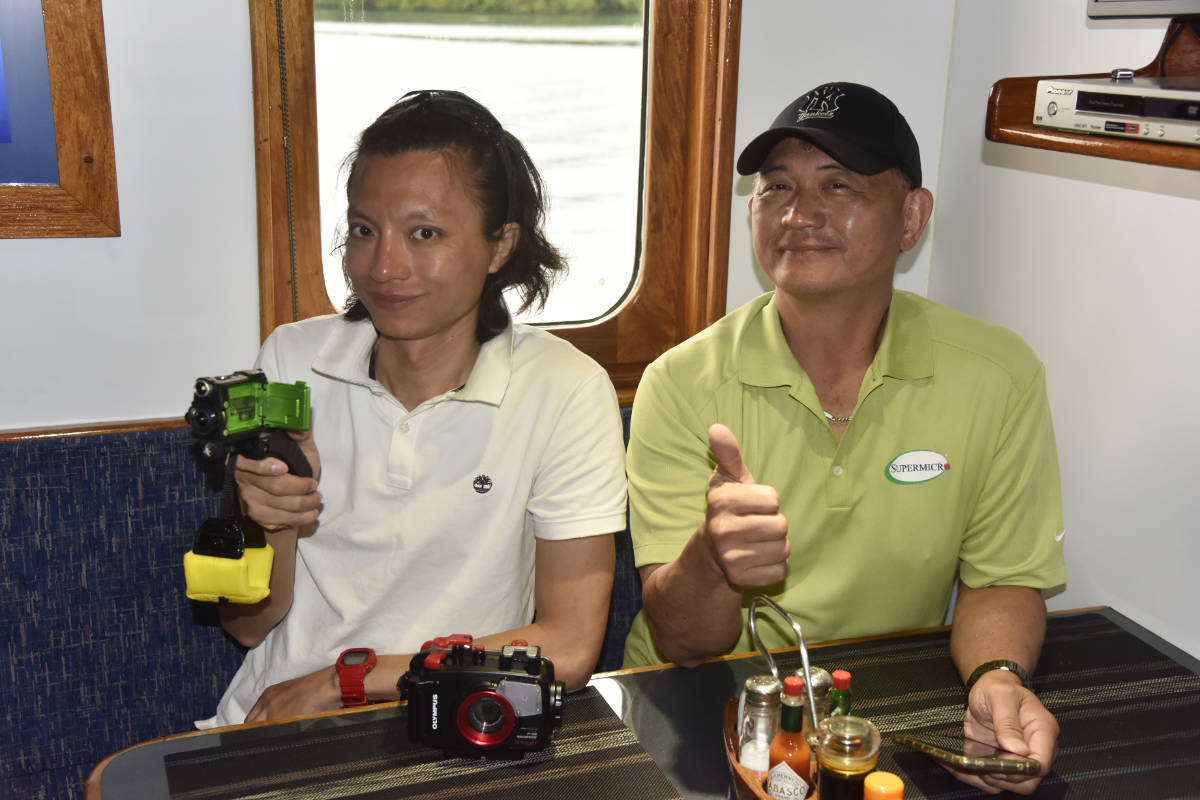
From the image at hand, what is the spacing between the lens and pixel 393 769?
133 cm

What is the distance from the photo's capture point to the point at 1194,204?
1.86 m

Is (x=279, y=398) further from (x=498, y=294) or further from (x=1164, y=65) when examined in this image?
(x=1164, y=65)

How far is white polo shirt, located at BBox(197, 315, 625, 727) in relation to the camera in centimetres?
182

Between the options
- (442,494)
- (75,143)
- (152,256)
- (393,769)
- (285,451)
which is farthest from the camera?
(152,256)

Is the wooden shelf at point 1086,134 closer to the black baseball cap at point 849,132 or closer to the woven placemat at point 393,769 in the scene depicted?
the black baseball cap at point 849,132

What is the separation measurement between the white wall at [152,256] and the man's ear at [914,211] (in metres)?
1.30

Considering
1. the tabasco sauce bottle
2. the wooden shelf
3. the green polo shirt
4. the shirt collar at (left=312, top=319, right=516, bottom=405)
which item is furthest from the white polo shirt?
the wooden shelf

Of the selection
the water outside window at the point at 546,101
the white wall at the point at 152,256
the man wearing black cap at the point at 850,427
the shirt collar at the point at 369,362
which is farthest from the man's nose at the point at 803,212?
the white wall at the point at 152,256

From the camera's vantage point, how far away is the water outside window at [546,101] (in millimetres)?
2268

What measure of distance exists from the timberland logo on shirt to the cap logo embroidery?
61cm

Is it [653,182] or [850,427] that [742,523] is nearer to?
[850,427]

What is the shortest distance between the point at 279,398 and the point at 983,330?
4.17 feet

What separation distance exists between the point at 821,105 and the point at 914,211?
0.90ft

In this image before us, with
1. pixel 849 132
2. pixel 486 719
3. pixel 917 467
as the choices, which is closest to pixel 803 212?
pixel 849 132
